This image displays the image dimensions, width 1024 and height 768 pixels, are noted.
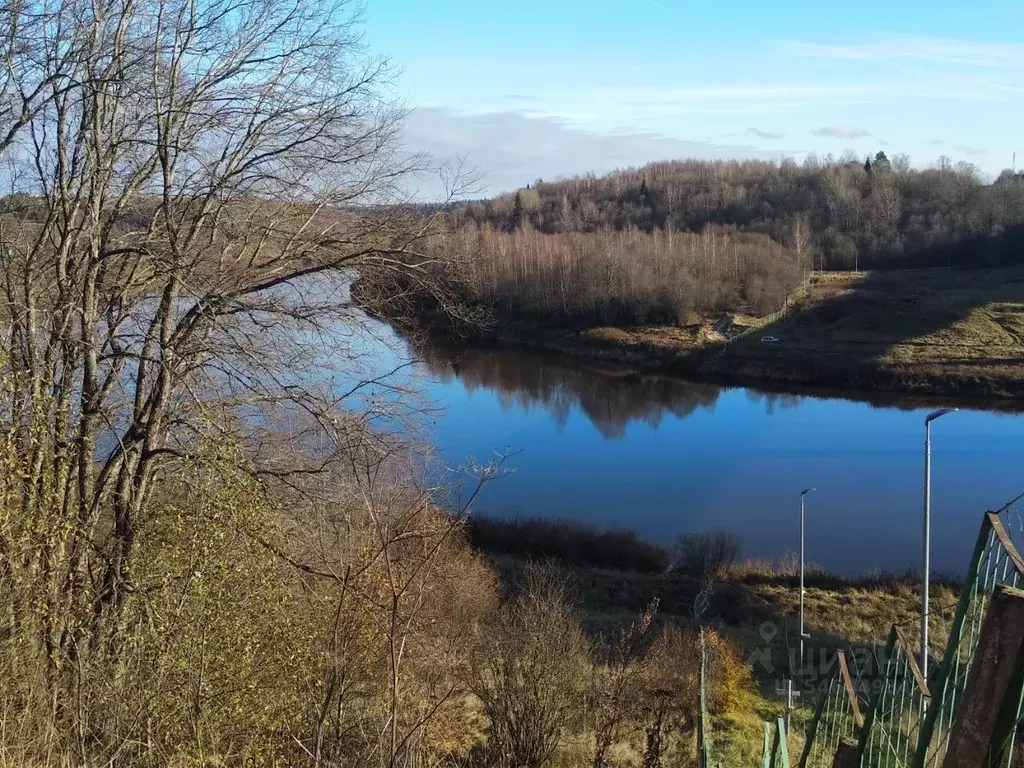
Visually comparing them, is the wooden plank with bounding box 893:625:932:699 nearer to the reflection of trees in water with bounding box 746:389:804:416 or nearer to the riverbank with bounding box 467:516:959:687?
the riverbank with bounding box 467:516:959:687

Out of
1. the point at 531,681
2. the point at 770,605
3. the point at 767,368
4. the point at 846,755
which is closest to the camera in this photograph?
the point at 846,755

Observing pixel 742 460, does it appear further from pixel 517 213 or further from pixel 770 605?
pixel 517 213

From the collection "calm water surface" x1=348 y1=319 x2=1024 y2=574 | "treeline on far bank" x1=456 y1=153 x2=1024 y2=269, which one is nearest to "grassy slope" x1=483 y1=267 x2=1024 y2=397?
"calm water surface" x1=348 y1=319 x2=1024 y2=574

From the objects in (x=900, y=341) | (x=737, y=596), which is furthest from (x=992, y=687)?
(x=900, y=341)

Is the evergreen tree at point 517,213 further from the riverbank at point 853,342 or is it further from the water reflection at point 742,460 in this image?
the water reflection at point 742,460

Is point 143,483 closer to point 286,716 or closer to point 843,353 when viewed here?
point 286,716

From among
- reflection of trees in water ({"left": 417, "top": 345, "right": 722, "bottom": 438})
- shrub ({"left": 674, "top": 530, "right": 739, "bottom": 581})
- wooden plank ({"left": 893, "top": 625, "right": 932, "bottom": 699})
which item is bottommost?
shrub ({"left": 674, "top": 530, "right": 739, "bottom": 581})
